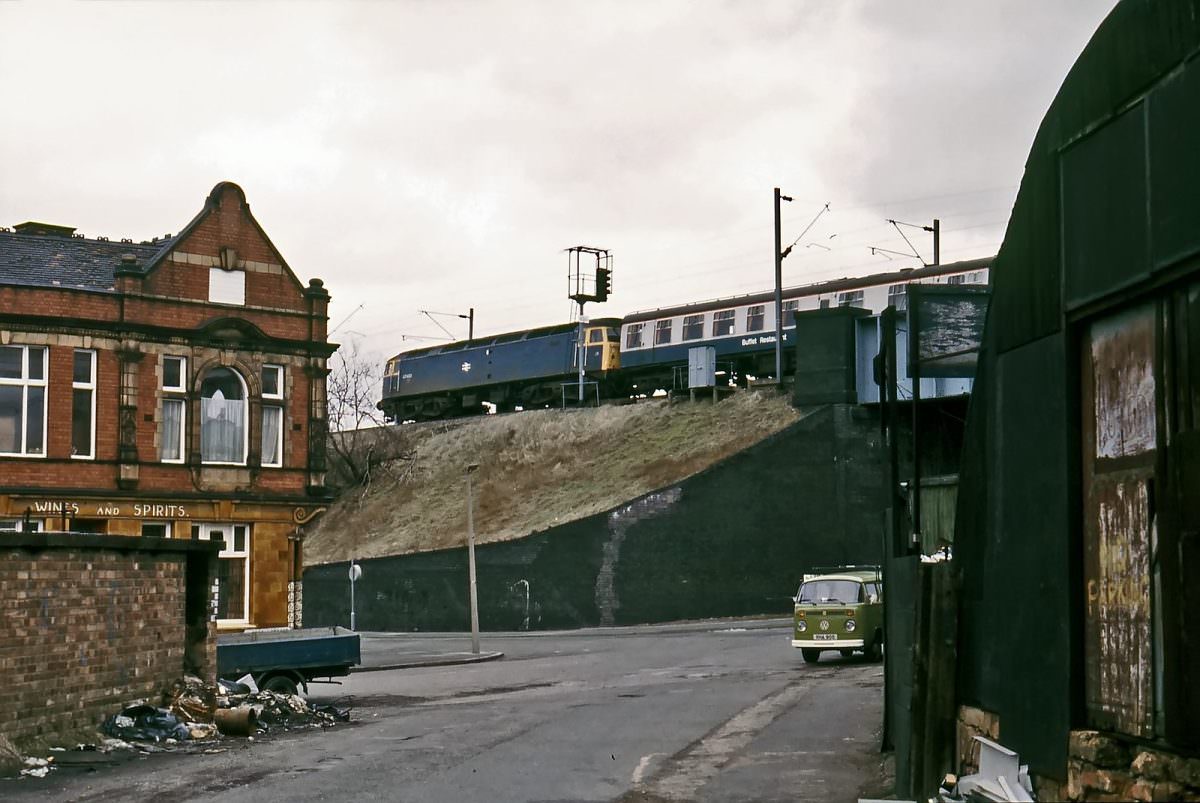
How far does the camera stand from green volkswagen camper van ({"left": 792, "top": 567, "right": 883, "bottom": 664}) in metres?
31.6

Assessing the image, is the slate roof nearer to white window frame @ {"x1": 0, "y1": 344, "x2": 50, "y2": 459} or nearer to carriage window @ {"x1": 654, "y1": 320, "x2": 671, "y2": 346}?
white window frame @ {"x1": 0, "y1": 344, "x2": 50, "y2": 459}

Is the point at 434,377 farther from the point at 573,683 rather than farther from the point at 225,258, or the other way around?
the point at 573,683

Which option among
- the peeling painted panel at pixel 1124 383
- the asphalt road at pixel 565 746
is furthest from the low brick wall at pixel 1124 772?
the asphalt road at pixel 565 746

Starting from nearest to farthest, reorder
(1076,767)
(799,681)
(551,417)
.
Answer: (1076,767)
(799,681)
(551,417)

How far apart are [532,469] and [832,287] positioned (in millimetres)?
17057

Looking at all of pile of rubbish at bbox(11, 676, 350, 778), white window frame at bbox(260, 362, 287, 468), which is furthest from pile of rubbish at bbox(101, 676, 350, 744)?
white window frame at bbox(260, 362, 287, 468)

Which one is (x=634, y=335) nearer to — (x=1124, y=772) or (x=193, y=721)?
(x=193, y=721)

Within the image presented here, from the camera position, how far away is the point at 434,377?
75.1m

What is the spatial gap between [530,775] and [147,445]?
1951 centimetres

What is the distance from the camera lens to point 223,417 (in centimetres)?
3422

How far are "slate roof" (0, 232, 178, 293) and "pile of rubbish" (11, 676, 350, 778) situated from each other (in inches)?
513

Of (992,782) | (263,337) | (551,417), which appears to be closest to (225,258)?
(263,337)

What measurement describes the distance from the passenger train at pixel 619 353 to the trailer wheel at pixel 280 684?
97.3ft

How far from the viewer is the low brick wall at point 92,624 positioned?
17.3m
